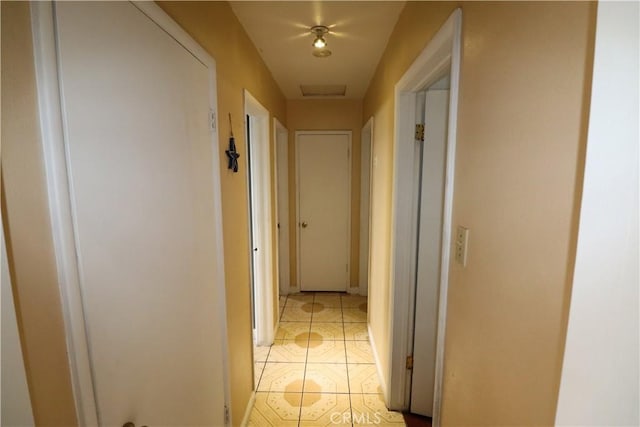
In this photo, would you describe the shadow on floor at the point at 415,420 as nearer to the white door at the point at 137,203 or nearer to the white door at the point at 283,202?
the white door at the point at 137,203

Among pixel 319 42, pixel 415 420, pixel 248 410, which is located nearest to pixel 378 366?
pixel 415 420

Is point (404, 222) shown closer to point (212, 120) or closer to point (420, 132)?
point (420, 132)

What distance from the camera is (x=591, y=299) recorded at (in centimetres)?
47

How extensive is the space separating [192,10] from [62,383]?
3.96 ft

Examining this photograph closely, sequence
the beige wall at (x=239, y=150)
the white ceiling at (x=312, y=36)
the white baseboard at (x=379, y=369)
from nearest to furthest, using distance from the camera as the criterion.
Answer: the beige wall at (x=239, y=150) < the white ceiling at (x=312, y=36) < the white baseboard at (x=379, y=369)

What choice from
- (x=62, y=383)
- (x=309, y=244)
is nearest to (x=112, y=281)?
(x=62, y=383)

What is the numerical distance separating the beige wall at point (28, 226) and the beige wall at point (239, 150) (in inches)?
24.5

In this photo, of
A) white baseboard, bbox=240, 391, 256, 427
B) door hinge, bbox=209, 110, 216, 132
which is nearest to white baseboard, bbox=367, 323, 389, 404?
white baseboard, bbox=240, 391, 256, 427

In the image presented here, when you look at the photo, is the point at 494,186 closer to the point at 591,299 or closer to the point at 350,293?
the point at 591,299

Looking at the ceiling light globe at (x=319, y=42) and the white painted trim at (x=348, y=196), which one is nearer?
the ceiling light globe at (x=319, y=42)

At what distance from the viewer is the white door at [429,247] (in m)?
1.59

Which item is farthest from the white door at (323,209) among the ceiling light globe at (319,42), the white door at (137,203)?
the white door at (137,203)

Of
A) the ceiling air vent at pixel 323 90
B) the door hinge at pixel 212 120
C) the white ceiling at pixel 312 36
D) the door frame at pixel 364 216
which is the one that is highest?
the ceiling air vent at pixel 323 90

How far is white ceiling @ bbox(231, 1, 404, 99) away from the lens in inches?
58.3
